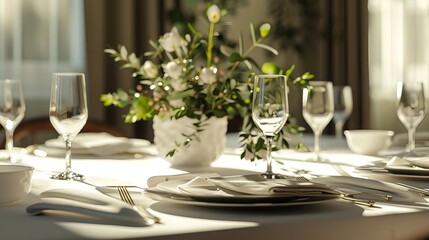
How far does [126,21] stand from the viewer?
13.2ft

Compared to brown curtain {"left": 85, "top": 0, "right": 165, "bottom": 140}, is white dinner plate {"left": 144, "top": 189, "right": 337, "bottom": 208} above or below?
below

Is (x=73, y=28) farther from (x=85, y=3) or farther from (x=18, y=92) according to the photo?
(x=18, y=92)

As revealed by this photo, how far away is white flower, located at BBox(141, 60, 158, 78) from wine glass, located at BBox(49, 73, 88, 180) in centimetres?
22

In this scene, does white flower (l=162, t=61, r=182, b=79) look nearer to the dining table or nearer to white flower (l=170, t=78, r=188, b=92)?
white flower (l=170, t=78, r=188, b=92)

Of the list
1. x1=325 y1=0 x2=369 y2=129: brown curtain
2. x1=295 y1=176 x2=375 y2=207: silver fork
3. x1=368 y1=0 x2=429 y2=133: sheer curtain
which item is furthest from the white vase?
x1=368 y1=0 x2=429 y2=133: sheer curtain

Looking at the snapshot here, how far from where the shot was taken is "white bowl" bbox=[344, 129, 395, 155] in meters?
1.96

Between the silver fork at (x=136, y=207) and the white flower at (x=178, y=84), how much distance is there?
13.3 inches

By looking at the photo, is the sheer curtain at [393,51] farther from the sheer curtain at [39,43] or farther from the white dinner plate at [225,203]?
the white dinner plate at [225,203]

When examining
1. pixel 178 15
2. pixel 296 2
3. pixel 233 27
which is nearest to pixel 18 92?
pixel 178 15

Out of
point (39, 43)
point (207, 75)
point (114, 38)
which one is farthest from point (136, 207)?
point (114, 38)

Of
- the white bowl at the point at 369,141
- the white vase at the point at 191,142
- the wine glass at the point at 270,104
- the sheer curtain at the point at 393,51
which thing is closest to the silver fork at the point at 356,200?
the wine glass at the point at 270,104

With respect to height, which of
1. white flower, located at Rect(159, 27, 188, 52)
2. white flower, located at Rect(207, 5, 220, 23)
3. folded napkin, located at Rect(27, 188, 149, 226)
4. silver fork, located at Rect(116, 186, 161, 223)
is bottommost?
silver fork, located at Rect(116, 186, 161, 223)

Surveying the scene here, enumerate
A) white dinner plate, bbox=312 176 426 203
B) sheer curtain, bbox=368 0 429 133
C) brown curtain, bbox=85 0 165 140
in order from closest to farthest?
white dinner plate, bbox=312 176 426 203 → brown curtain, bbox=85 0 165 140 → sheer curtain, bbox=368 0 429 133

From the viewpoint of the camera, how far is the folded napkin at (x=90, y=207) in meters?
0.96
